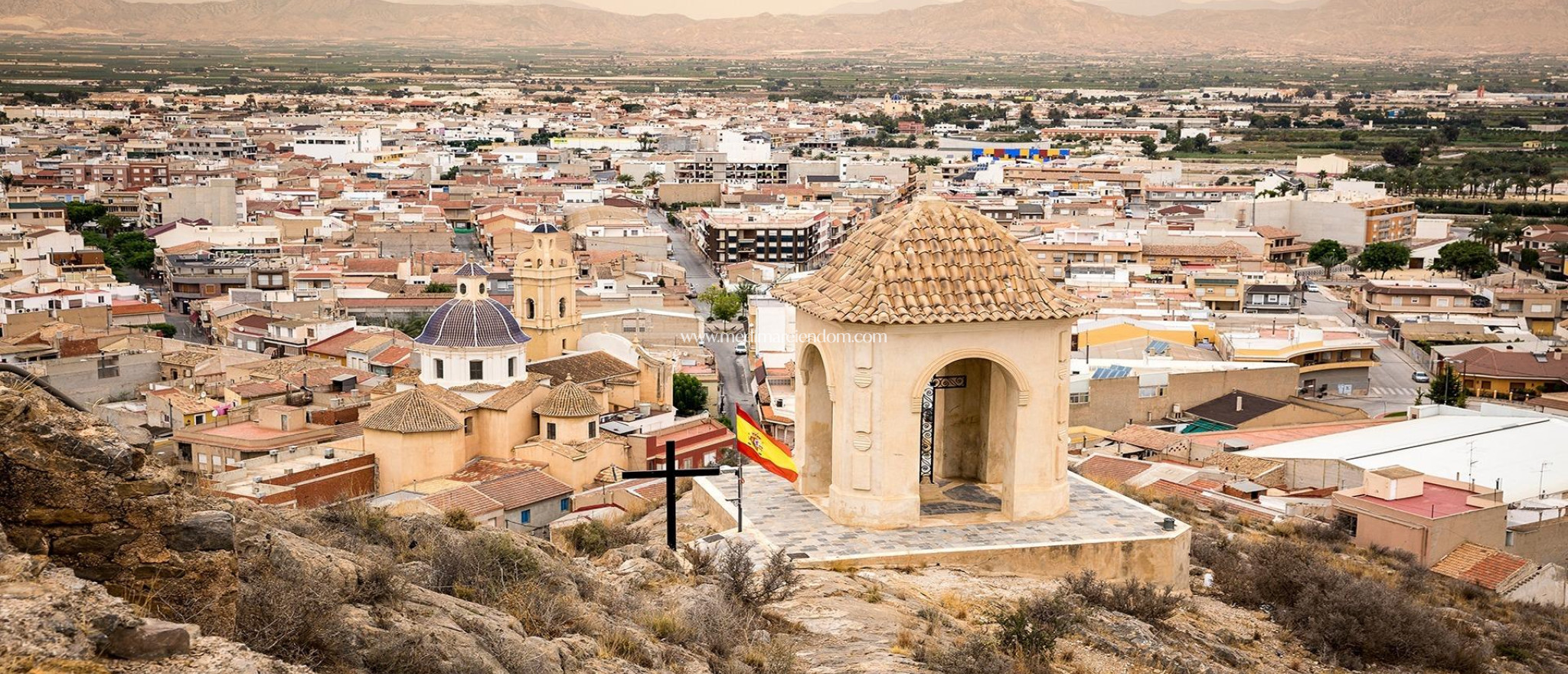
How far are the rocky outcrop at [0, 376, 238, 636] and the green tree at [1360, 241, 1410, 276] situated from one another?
205 ft

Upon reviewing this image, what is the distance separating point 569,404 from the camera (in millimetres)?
27938

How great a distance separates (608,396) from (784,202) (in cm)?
4856

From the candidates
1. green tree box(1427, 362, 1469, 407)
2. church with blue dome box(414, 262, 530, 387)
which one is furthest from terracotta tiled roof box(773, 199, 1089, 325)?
green tree box(1427, 362, 1469, 407)

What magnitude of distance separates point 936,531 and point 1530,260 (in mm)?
A: 60394

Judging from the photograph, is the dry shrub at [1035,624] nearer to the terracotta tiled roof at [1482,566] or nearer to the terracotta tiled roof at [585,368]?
the terracotta tiled roof at [1482,566]

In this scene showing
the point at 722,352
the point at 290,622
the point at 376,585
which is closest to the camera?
the point at 290,622

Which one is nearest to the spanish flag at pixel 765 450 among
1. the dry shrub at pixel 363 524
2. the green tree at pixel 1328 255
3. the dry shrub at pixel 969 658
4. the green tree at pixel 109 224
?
the dry shrub at pixel 363 524

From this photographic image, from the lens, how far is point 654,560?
9656mm

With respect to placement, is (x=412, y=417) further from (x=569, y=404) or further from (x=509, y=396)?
(x=569, y=404)

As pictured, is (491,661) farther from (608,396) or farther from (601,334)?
(601,334)

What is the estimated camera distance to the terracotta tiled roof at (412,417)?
2548cm

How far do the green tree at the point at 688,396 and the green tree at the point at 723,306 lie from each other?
1557 centimetres

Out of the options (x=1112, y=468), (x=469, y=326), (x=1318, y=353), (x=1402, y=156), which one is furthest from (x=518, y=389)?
(x=1402, y=156)

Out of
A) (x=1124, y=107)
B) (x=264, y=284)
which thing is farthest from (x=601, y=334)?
(x=1124, y=107)
